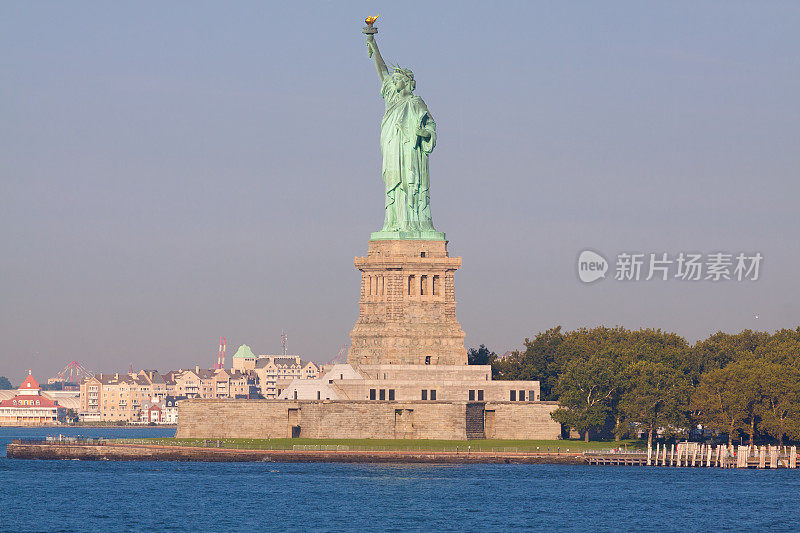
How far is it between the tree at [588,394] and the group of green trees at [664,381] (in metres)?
0.09

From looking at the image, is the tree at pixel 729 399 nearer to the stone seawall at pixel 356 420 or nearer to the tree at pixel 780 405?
the tree at pixel 780 405

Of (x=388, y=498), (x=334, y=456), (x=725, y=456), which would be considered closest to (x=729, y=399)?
(x=725, y=456)

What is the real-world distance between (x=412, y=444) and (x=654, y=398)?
2091 cm

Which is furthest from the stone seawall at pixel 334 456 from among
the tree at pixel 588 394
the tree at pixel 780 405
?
the tree at pixel 780 405

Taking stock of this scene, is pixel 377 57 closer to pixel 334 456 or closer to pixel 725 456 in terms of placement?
pixel 334 456

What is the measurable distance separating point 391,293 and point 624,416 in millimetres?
22857

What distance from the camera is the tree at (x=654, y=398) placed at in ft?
466

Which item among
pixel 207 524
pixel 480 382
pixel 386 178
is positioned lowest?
pixel 207 524

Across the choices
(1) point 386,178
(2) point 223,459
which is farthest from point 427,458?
(1) point 386,178

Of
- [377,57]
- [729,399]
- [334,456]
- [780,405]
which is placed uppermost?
[377,57]

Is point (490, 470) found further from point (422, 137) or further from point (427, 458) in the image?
point (422, 137)

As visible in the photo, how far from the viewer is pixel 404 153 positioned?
494ft

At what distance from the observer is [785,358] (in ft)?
481

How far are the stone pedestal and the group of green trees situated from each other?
1158 cm
